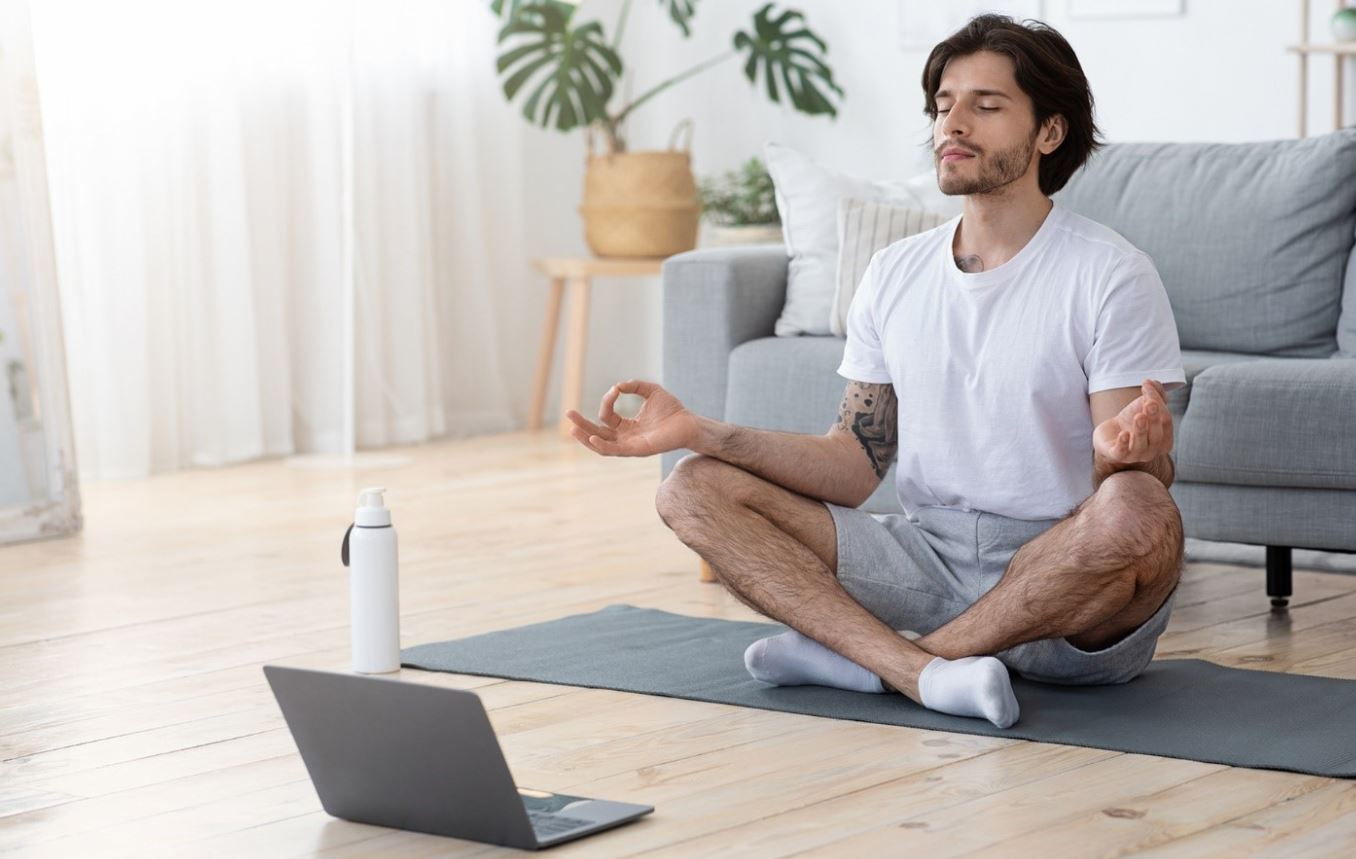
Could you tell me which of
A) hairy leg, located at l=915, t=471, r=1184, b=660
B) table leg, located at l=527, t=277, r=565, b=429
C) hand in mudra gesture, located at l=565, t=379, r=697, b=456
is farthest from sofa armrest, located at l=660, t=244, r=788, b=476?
table leg, located at l=527, t=277, r=565, b=429

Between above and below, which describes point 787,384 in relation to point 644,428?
below

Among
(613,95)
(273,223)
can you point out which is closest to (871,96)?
(613,95)

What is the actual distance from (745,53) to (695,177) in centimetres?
41

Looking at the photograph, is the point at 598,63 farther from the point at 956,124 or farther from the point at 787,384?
the point at 956,124

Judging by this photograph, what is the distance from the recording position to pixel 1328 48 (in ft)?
15.8

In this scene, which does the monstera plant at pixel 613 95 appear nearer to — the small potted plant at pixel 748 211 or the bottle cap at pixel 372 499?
the small potted plant at pixel 748 211

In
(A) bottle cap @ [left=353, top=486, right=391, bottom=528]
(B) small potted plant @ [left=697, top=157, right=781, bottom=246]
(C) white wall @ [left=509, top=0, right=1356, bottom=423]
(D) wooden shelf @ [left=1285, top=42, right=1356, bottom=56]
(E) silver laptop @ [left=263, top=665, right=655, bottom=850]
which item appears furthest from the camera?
(B) small potted plant @ [left=697, top=157, right=781, bottom=246]

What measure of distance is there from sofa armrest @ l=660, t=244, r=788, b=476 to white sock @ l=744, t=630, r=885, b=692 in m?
1.07

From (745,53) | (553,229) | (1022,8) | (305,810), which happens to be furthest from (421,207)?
(305,810)

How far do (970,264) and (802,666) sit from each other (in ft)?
1.87

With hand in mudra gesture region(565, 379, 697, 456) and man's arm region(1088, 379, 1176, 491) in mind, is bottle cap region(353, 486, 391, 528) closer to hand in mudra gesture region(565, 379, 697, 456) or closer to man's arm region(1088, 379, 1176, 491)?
hand in mudra gesture region(565, 379, 697, 456)

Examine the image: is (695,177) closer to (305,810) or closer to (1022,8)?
(1022,8)

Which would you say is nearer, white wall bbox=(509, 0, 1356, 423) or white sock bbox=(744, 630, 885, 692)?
white sock bbox=(744, 630, 885, 692)

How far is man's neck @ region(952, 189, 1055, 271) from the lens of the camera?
8.39 feet
